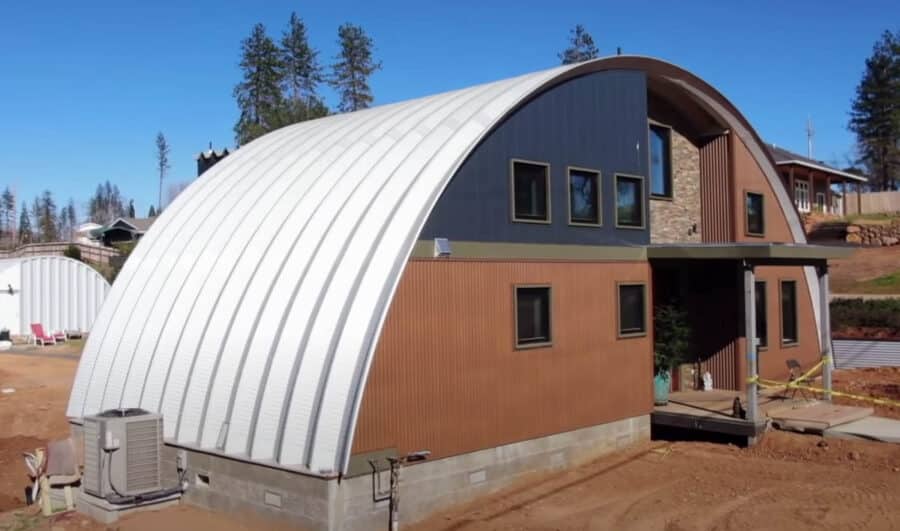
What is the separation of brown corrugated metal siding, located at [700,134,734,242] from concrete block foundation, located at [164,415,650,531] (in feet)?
22.2

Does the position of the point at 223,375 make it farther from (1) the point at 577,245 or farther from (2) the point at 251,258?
(1) the point at 577,245

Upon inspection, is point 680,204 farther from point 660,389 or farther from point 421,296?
point 421,296

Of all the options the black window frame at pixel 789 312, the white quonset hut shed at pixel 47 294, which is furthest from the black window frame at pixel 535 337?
the white quonset hut shed at pixel 47 294

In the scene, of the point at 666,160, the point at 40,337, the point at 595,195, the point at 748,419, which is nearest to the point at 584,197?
the point at 595,195

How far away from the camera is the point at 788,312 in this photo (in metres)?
19.7

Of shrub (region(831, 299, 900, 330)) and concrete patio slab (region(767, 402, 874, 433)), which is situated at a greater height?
shrub (region(831, 299, 900, 330))

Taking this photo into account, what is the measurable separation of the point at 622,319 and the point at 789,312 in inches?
261

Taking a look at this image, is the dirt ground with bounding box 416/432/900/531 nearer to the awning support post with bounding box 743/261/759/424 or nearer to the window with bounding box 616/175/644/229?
the awning support post with bounding box 743/261/759/424

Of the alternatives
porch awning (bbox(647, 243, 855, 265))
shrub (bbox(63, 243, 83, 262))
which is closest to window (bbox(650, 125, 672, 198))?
porch awning (bbox(647, 243, 855, 265))

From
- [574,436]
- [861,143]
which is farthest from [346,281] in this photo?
[861,143]

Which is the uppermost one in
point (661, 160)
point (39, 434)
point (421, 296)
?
point (661, 160)

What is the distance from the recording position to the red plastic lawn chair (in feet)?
113

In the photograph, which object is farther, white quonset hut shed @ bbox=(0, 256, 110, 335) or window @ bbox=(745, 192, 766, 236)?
white quonset hut shed @ bbox=(0, 256, 110, 335)

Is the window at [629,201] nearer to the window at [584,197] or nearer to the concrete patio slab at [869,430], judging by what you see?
the window at [584,197]
